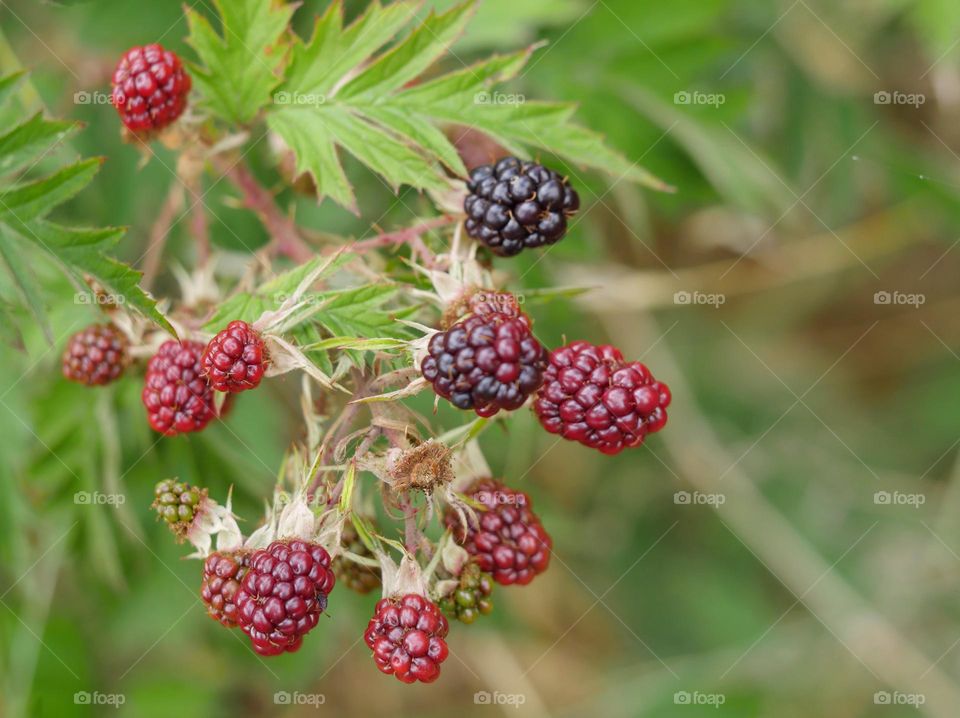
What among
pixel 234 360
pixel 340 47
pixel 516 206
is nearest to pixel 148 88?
pixel 340 47

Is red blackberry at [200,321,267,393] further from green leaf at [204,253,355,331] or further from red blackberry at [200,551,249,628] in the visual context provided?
red blackberry at [200,551,249,628]

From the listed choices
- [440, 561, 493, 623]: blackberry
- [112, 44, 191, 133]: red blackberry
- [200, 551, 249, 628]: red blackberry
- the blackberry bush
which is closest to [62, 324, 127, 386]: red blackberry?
the blackberry bush

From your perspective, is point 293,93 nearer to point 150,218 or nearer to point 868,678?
point 150,218

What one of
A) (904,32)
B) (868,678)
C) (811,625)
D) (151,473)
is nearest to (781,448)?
(811,625)

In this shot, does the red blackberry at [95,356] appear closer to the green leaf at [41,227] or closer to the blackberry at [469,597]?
the green leaf at [41,227]

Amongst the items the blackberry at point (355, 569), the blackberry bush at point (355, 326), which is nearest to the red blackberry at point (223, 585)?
the blackberry bush at point (355, 326)
